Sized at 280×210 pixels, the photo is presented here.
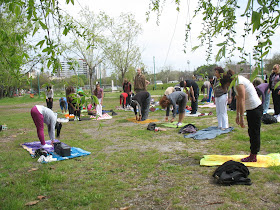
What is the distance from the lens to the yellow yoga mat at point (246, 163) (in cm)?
428

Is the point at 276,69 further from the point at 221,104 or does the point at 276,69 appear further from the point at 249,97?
the point at 249,97

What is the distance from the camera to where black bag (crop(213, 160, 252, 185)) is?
11.7ft

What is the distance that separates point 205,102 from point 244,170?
12.5 metres

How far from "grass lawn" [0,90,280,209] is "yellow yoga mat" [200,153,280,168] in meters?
0.16

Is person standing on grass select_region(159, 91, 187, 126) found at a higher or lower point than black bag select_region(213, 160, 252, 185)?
higher

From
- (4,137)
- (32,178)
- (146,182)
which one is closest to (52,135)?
(32,178)

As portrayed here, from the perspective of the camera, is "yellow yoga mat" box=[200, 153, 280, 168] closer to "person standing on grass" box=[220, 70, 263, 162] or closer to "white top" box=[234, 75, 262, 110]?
"person standing on grass" box=[220, 70, 263, 162]

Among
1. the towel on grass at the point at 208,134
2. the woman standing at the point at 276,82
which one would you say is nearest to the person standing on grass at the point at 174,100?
the towel on grass at the point at 208,134

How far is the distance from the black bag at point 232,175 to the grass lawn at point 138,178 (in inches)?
4.3

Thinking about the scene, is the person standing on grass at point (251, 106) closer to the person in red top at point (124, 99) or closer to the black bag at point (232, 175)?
the black bag at point (232, 175)

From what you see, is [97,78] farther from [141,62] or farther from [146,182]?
[146,182]

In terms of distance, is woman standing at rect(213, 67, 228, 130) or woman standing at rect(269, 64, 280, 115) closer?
woman standing at rect(213, 67, 228, 130)

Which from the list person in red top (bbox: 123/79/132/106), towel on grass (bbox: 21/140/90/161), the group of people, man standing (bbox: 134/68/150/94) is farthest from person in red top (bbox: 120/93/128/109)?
towel on grass (bbox: 21/140/90/161)

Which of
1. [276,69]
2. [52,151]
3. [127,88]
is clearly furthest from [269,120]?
[127,88]
